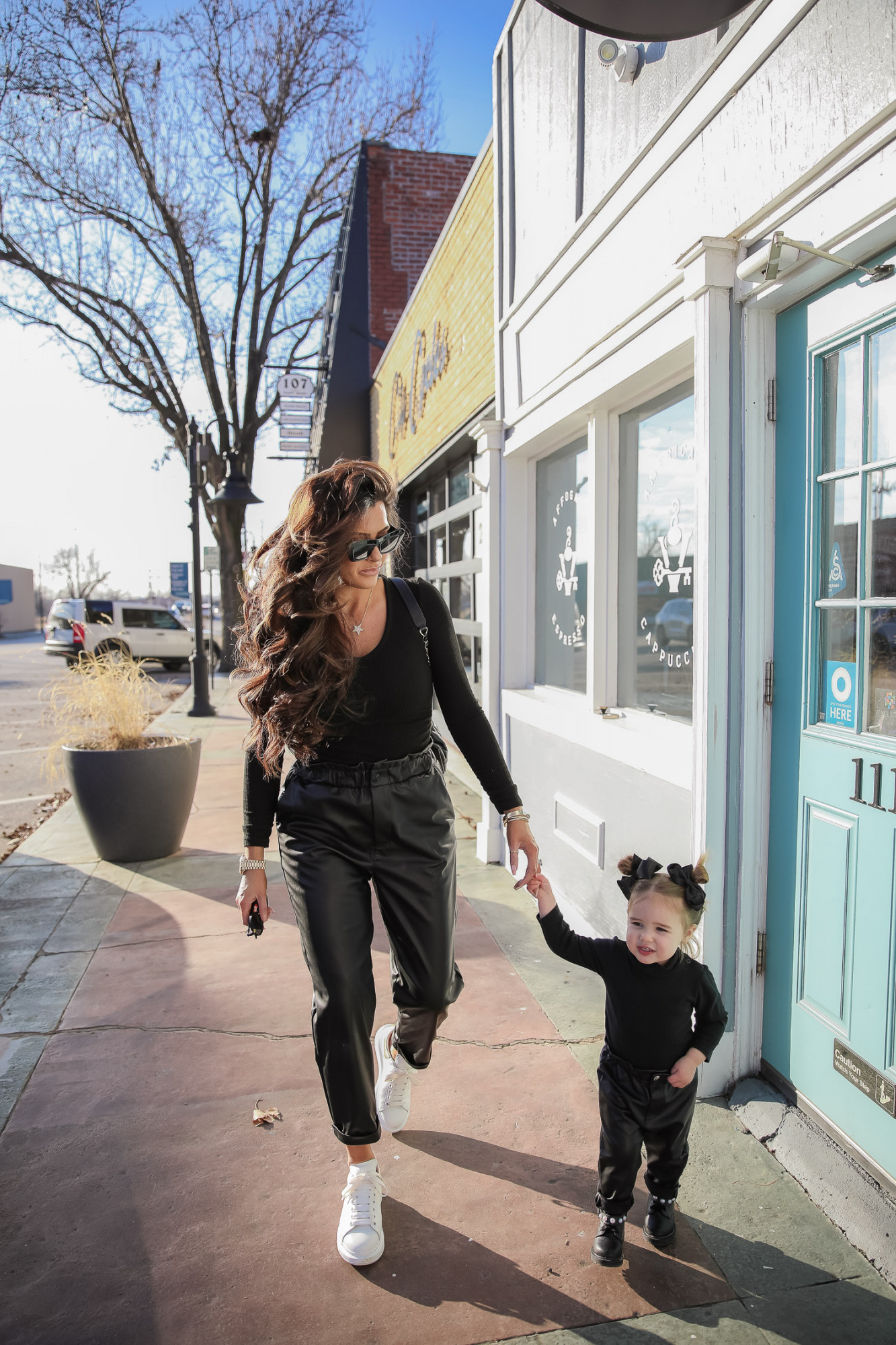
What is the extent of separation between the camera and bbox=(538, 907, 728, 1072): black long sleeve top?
2.20m

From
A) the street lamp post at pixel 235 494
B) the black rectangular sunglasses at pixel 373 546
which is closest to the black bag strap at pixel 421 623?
the black rectangular sunglasses at pixel 373 546

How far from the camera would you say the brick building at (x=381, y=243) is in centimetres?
1298

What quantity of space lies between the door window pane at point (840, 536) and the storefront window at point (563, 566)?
1.76m

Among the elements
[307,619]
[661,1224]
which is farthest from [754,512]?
[661,1224]

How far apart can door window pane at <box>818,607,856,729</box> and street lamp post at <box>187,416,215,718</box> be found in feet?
39.6

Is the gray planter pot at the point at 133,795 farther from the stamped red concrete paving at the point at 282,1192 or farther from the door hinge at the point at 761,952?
the door hinge at the point at 761,952

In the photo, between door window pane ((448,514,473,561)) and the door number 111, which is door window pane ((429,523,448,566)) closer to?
door window pane ((448,514,473,561))

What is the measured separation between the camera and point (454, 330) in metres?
7.31

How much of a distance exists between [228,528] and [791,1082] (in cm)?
1943

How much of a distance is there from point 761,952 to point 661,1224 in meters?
0.92

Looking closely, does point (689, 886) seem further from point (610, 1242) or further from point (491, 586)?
point (491, 586)

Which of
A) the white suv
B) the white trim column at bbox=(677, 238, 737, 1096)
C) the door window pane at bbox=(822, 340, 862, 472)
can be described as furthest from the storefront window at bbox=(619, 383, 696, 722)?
the white suv

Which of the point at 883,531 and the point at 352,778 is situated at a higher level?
the point at 883,531

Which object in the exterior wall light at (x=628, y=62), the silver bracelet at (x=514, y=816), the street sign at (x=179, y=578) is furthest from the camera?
the street sign at (x=179, y=578)
